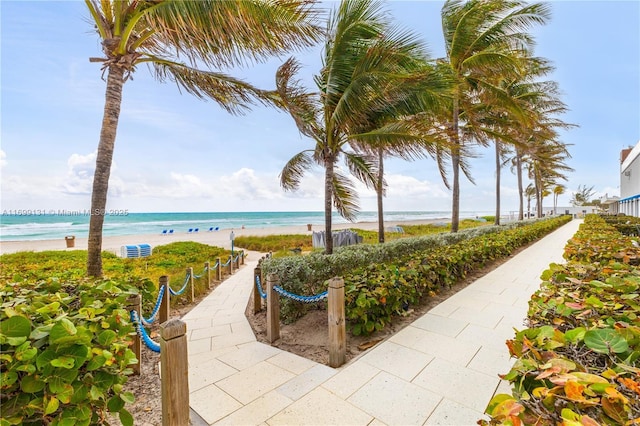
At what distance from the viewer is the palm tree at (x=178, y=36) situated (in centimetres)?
322

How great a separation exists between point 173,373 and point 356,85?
485 cm

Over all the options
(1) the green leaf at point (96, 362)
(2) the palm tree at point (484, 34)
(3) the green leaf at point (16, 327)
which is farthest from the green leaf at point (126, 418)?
(2) the palm tree at point (484, 34)

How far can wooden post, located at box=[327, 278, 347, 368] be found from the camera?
2881mm

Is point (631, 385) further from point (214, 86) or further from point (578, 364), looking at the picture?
point (214, 86)

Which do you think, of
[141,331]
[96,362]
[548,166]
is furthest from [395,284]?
[548,166]

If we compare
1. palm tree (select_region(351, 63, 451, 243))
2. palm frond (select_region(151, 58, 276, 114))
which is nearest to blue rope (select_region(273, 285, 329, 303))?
palm tree (select_region(351, 63, 451, 243))

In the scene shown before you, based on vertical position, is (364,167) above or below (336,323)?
above

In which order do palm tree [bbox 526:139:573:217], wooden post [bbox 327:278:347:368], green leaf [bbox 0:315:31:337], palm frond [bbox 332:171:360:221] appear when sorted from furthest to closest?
palm tree [bbox 526:139:573:217] → palm frond [bbox 332:171:360:221] → wooden post [bbox 327:278:347:368] → green leaf [bbox 0:315:31:337]

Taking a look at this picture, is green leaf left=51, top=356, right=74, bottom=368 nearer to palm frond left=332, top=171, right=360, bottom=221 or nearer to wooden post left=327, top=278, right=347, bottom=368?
wooden post left=327, top=278, right=347, bottom=368

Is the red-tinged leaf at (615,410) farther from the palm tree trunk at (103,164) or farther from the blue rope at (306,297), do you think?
the palm tree trunk at (103,164)

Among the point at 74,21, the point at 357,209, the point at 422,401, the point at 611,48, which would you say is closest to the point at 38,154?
the point at 74,21

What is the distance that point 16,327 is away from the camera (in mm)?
1218

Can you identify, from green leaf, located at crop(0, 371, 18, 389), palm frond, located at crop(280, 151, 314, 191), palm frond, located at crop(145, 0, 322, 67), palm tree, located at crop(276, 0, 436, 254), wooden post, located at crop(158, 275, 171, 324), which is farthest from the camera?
palm frond, located at crop(280, 151, 314, 191)

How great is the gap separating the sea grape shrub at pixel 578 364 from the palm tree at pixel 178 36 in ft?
13.7
